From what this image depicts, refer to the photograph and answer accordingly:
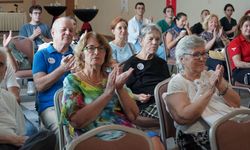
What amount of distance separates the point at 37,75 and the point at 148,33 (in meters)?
1.02

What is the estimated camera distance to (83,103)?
2283 millimetres

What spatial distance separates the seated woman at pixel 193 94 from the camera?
235 cm

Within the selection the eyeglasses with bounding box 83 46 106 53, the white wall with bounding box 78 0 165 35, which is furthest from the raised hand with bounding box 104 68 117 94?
the white wall with bounding box 78 0 165 35

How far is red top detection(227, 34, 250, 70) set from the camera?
4594mm

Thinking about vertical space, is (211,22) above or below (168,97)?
Answer: above

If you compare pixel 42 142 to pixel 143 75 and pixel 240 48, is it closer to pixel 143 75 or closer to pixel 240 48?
pixel 143 75

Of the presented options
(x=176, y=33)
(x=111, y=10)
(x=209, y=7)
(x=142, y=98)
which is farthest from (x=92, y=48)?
(x=111, y=10)

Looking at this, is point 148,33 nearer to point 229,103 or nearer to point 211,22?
point 229,103

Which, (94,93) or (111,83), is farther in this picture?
(94,93)

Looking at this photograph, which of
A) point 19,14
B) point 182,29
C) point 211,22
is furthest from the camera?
point 19,14

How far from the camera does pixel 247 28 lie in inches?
183

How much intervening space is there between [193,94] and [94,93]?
59 cm

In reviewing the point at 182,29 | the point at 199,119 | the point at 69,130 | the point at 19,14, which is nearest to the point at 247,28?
the point at 182,29

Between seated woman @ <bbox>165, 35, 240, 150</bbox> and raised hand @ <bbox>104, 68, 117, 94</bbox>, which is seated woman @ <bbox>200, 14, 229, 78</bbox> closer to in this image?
seated woman @ <bbox>165, 35, 240, 150</bbox>
